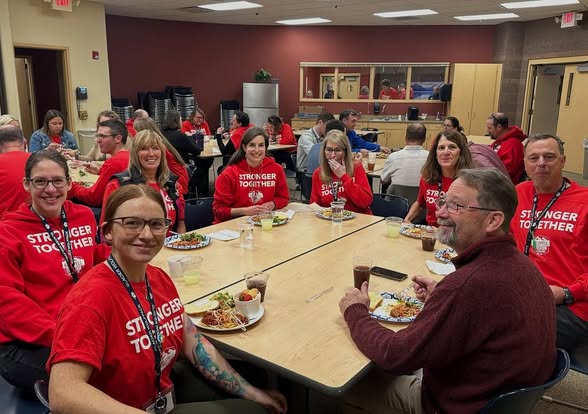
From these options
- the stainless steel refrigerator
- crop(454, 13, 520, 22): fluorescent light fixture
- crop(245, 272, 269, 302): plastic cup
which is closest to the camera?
crop(245, 272, 269, 302): plastic cup

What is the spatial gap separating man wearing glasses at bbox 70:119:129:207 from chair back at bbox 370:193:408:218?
82.3 inches

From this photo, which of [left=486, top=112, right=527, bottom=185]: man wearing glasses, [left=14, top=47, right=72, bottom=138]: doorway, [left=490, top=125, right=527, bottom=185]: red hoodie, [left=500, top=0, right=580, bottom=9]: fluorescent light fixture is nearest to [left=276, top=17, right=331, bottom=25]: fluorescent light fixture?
[left=500, top=0, right=580, bottom=9]: fluorescent light fixture

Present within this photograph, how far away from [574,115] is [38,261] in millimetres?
10573

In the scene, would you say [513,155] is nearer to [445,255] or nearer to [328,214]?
[328,214]

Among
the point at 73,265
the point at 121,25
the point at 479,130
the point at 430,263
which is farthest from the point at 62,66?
the point at 479,130

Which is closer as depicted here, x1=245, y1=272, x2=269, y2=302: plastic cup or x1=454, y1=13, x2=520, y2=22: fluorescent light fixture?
x1=245, y1=272, x2=269, y2=302: plastic cup

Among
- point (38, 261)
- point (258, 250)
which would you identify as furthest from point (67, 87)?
point (38, 261)

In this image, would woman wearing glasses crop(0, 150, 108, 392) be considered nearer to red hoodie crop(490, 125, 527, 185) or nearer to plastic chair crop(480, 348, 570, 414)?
plastic chair crop(480, 348, 570, 414)

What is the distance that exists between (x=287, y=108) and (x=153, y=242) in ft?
37.7

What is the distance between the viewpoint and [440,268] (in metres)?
2.41

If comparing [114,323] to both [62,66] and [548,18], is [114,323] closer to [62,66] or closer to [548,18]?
[62,66]

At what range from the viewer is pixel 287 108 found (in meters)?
12.7

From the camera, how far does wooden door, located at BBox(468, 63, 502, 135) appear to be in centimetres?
1105

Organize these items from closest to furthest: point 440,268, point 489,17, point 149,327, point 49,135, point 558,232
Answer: point 149,327 < point 440,268 < point 558,232 < point 49,135 < point 489,17
